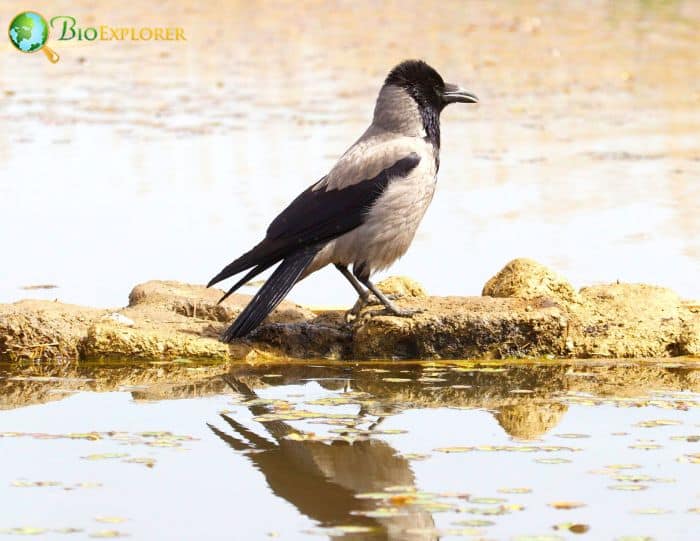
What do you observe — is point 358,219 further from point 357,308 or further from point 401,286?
point 401,286

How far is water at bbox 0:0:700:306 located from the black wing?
1.24 metres

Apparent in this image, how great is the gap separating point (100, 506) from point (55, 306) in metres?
3.33

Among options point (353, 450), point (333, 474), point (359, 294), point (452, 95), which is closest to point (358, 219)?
point (359, 294)

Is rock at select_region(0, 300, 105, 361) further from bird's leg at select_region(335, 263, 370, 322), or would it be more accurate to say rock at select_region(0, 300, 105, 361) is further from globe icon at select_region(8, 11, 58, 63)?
globe icon at select_region(8, 11, 58, 63)

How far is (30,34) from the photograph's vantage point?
2105cm

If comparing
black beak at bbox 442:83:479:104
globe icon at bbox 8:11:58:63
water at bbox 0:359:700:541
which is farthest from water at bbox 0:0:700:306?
water at bbox 0:359:700:541

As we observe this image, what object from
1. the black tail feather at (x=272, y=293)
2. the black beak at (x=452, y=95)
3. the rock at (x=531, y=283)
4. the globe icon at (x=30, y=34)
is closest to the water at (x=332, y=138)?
the globe icon at (x=30, y=34)

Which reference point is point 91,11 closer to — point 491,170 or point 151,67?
point 151,67

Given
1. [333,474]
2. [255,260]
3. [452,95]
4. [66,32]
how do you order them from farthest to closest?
1. [66,32]
2. [452,95]
3. [255,260]
4. [333,474]

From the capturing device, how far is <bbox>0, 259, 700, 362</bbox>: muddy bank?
8.12 m

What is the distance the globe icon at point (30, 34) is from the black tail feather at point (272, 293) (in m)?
13.2

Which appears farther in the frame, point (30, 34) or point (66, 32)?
point (66, 32)

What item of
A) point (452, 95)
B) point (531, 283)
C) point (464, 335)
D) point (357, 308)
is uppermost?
point (452, 95)

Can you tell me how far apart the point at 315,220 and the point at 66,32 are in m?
15.9
